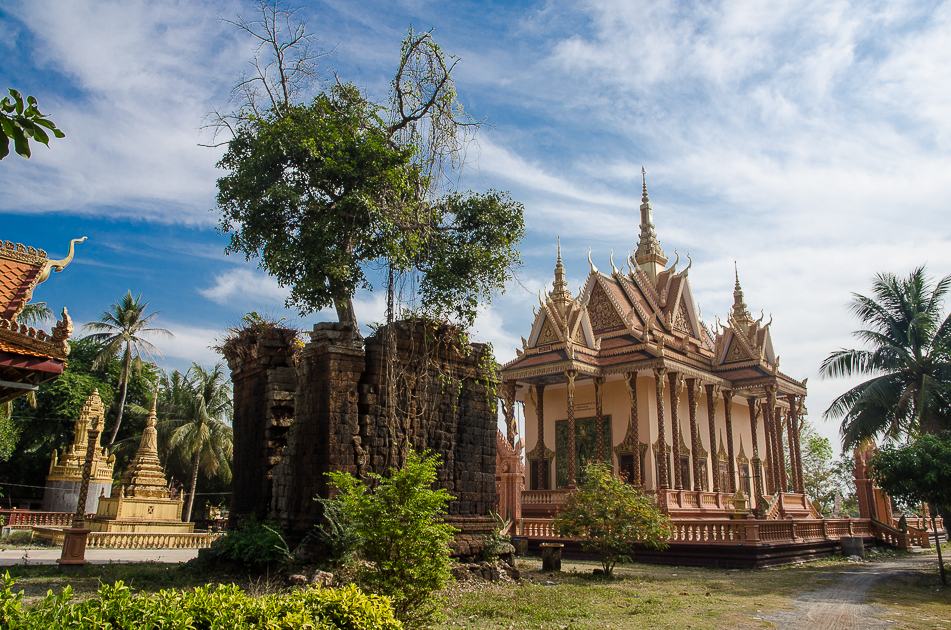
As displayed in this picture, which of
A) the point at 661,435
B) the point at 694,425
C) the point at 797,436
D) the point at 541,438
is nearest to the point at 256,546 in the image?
the point at 661,435

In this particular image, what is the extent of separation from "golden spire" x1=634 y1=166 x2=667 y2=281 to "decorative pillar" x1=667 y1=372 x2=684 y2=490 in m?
7.34

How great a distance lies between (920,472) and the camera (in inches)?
492

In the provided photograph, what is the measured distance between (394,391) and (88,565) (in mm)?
5553

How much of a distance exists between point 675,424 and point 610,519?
11.0m

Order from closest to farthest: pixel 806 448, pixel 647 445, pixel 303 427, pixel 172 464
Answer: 1. pixel 303 427
2. pixel 647 445
3. pixel 172 464
4. pixel 806 448

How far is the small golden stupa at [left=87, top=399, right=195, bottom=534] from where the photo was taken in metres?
19.3

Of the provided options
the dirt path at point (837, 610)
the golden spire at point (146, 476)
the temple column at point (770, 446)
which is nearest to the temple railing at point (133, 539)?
the golden spire at point (146, 476)

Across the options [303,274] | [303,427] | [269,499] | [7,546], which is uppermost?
[303,274]

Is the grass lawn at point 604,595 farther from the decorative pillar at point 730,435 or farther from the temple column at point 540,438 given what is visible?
the decorative pillar at point 730,435

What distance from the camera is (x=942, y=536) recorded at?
26.0 meters

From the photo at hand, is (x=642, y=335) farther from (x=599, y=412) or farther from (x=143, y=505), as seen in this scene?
(x=143, y=505)

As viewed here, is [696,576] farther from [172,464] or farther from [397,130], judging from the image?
[172,464]

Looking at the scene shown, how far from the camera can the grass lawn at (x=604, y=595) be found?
298 inches

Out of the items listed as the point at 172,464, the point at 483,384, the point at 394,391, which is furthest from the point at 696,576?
the point at 172,464
